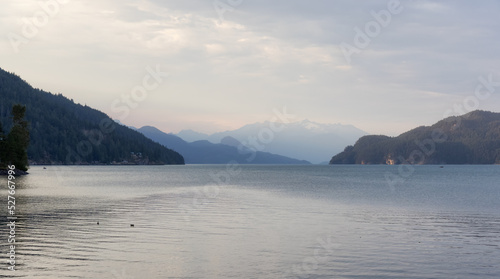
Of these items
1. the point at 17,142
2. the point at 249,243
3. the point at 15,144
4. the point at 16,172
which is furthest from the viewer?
the point at 16,172

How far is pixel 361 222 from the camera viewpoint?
47750 millimetres

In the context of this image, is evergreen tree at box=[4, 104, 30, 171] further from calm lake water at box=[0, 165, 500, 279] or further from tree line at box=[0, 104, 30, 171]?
calm lake water at box=[0, 165, 500, 279]

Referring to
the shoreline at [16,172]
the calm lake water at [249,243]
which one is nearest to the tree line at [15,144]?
the shoreline at [16,172]

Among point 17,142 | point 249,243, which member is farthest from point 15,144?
point 249,243

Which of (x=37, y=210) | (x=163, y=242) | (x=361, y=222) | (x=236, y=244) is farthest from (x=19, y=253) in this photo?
(x=361, y=222)

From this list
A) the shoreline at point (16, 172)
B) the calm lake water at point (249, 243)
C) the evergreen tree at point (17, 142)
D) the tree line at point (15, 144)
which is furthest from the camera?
the shoreline at point (16, 172)

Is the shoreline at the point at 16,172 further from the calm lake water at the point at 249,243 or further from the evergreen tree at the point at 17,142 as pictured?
the calm lake water at the point at 249,243

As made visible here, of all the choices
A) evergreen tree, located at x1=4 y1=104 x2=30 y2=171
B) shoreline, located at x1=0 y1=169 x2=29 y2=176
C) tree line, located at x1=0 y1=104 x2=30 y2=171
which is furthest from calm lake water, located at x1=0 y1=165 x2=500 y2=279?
shoreline, located at x1=0 y1=169 x2=29 y2=176

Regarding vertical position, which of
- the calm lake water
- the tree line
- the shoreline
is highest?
the tree line

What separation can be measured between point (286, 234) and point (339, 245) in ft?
20.0

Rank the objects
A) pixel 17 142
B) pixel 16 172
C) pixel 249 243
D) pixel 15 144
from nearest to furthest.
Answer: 1. pixel 249 243
2. pixel 15 144
3. pixel 17 142
4. pixel 16 172

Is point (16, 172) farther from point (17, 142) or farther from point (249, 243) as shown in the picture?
point (249, 243)

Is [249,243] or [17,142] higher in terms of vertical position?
[17,142]

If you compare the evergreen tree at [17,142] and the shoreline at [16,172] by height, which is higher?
the evergreen tree at [17,142]
